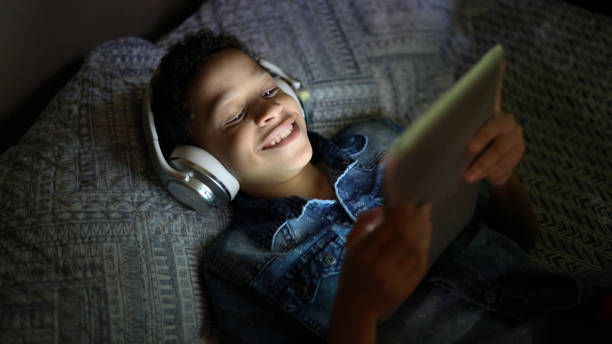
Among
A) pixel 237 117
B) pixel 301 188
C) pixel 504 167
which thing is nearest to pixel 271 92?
pixel 237 117

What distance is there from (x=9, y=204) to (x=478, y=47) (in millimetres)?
1219

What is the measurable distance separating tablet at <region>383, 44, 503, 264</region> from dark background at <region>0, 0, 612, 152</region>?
0.83m

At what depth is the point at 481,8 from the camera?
4.56 ft

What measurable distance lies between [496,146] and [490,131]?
6 cm

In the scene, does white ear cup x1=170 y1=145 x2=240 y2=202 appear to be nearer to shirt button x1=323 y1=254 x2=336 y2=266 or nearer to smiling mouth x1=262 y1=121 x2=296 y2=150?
smiling mouth x1=262 y1=121 x2=296 y2=150

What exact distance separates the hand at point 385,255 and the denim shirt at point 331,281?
0.71ft

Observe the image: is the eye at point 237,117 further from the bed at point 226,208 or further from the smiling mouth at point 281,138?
the bed at point 226,208

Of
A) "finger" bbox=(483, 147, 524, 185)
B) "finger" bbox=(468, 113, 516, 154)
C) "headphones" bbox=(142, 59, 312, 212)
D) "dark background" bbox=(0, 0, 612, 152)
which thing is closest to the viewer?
"finger" bbox=(468, 113, 516, 154)

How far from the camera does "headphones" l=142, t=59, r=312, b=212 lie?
79cm

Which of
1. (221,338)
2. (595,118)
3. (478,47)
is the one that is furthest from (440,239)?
(478,47)

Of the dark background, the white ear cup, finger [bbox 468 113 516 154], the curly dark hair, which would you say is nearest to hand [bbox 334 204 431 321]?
finger [bbox 468 113 516 154]

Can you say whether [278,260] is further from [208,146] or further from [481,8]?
[481,8]

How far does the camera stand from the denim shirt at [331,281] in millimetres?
739

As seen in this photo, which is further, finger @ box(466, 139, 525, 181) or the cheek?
the cheek
